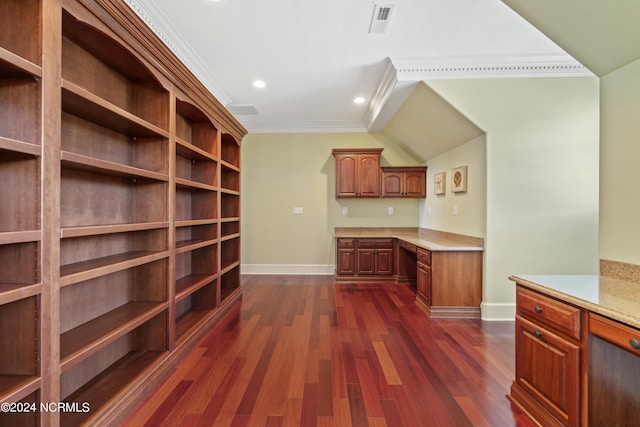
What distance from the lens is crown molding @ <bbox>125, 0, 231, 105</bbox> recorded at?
2.35 m

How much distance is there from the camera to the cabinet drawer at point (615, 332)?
1118 mm

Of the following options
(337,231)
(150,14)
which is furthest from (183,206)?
(337,231)

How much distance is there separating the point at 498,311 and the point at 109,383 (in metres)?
3.75

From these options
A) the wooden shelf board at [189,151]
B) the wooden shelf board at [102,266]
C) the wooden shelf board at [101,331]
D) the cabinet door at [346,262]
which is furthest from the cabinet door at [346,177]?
the wooden shelf board at [101,331]

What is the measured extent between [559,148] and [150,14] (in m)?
4.39

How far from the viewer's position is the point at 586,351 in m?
1.36

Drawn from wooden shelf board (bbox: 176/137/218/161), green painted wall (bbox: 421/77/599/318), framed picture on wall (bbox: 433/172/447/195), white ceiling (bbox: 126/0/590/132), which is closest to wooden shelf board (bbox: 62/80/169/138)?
wooden shelf board (bbox: 176/137/218/161)

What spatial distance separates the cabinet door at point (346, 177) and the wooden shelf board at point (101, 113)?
3.34m

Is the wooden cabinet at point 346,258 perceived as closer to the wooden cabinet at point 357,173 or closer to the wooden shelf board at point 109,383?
the wooden cabinet at point 357,173

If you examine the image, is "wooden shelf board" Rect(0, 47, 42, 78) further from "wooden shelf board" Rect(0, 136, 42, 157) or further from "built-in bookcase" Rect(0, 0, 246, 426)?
"wooden shelf board" Rect(0, 136, 42, 157)

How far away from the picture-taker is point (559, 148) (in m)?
3.21

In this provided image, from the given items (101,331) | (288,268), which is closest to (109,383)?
(101,331)

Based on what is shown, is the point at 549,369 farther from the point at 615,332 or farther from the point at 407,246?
the point at 407,246

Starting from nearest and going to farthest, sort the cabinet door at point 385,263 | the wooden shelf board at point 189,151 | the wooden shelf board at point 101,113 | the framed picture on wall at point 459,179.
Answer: the wooden shelf board at point 101,113 → the wooden shelf board at point 189,151 → the framed picture on wall at point 459,179 → the cabinet door at point 385,263
